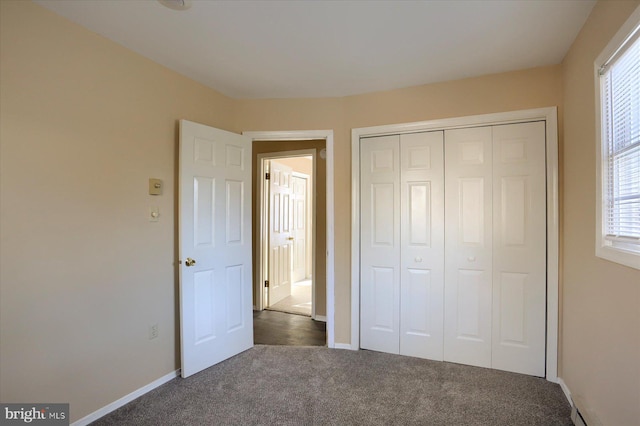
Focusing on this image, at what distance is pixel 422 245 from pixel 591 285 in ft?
3.95

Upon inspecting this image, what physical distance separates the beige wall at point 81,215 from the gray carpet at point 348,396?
0.40m

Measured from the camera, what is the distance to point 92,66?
2.00m

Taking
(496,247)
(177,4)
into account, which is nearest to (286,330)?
(496,247)

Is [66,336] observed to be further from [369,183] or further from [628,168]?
[628,168]

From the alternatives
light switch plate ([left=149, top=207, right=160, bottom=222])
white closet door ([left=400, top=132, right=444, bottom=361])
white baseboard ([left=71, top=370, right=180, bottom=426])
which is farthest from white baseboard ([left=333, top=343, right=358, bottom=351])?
light switch plate ([left=149, top=207, right=160, bottom=222])

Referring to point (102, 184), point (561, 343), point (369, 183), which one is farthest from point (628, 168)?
point (102, 184)

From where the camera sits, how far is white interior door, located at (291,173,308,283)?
524 cm

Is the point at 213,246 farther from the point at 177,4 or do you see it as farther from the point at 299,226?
the point at 299,226

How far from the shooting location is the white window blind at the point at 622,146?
1.40m

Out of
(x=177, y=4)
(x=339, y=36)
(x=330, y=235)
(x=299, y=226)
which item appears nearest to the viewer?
(x=177, y=4)

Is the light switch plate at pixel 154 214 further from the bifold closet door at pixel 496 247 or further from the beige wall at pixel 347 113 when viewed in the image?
the bifold closet door at pixel 496 247

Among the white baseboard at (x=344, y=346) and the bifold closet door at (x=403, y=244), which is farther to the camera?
the white baseboard at (x=344, y=346)

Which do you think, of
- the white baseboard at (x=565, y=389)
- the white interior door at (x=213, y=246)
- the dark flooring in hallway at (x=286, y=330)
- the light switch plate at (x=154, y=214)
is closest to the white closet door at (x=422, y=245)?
the white baseboard at (x=565, y=389)

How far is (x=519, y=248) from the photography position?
8.29 feet
